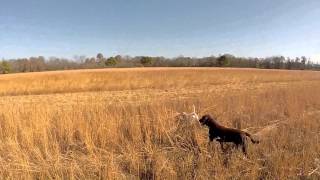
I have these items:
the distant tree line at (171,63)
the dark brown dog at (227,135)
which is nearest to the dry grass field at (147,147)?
the dark brown dog at (227,135)

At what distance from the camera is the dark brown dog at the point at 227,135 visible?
191 inches

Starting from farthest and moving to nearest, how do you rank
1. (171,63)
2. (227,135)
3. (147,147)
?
(171,63) → (147,147) → (227,135)

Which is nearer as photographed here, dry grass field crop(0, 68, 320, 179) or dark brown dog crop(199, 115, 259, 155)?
dry grass field crop(0, 68, 320, 179)

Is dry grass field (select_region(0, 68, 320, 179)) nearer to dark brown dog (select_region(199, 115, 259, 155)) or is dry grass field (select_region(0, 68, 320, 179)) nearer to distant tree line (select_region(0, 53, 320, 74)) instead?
dark brown dog (select_region(199, 115, 259, 155))

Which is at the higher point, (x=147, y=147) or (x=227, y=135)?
(x=227, y=135)

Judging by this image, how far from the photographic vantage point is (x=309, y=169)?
4.34 m

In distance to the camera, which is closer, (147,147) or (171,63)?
(147,147)

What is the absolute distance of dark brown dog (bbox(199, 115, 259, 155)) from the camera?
4855 millimetres

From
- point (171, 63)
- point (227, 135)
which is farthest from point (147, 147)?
point (171, 63)

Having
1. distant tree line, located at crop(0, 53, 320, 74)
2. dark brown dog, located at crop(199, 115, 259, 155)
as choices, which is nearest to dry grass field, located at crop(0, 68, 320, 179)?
dark brown dog, located at crop(199, 115, 259, 155)

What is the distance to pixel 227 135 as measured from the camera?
4.96 meters

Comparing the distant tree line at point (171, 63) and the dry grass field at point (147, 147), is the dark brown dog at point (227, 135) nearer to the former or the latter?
the dry grass field at point (147, 147)

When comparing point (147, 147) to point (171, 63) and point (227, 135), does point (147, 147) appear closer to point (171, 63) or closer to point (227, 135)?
point (227, 135)

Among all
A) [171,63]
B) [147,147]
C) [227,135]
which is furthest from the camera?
[171,63]
